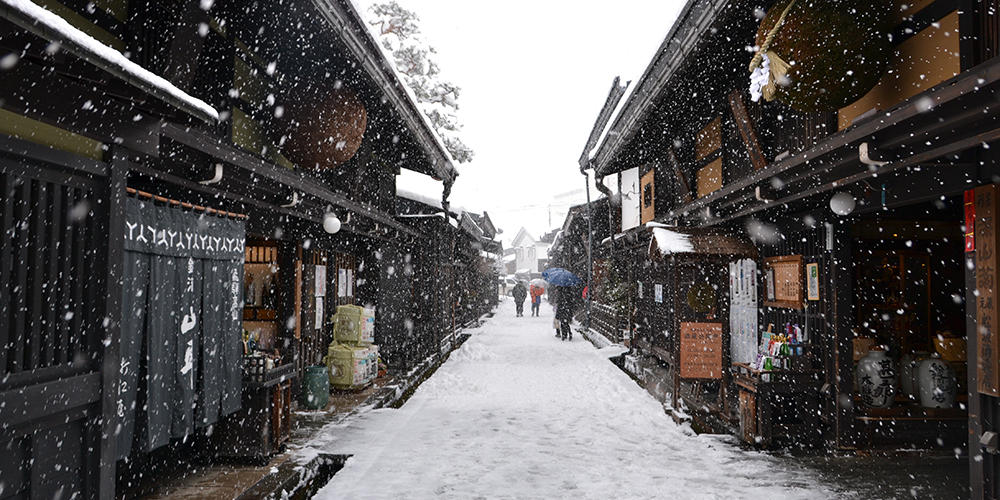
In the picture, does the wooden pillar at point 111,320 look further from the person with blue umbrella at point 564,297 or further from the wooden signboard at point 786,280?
the person with blue umbrella at point 564,297

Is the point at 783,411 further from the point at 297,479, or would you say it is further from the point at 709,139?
the point at 297,479

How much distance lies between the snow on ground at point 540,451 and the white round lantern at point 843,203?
3.26 m

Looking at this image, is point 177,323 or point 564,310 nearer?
point 177,323

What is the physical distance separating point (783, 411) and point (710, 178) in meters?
5.76

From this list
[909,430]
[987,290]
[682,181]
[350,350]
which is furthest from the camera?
[682,181]

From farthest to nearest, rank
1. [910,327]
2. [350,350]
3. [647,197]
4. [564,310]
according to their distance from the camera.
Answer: [564,310], [647,197], [350,350], [910,327]

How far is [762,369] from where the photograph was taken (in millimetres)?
8281

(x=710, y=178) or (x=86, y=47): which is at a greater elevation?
(x=710, y=178)

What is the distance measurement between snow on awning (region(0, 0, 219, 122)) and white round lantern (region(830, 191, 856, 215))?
23.1 ft

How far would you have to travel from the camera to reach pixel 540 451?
8227 mm

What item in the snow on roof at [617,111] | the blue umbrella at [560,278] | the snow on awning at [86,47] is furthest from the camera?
the blue umbrella at [560,278]

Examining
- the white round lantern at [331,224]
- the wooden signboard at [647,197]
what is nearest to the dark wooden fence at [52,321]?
the white round lantern at [331,224]

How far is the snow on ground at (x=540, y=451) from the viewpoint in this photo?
6637 millimetres

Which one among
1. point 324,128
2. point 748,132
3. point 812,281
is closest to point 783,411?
point 812,281
